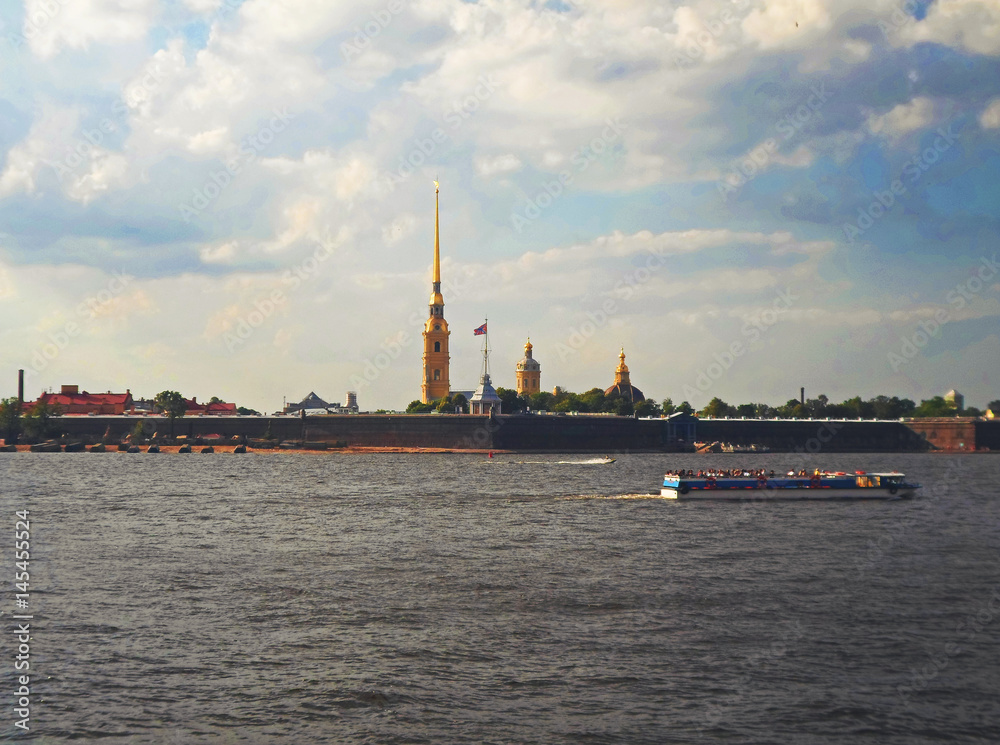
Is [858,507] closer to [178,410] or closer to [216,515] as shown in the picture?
[216,515]

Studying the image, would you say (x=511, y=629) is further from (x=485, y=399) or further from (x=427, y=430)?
(x=485, y=399)

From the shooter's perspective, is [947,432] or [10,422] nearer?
[10,422]

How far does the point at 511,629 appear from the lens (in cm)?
2508

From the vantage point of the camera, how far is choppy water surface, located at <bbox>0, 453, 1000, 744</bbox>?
18.7 meters

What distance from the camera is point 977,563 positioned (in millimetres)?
36375

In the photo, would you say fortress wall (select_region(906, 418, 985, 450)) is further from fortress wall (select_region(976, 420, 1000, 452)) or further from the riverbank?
the riverbank

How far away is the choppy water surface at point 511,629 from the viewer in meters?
18.7

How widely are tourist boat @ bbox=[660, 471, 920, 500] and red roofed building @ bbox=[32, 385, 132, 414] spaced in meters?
139

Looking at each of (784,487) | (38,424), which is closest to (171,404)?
(38,424)

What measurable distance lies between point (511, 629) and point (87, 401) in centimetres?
17733

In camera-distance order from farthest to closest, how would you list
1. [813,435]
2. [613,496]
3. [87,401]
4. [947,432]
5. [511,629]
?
[87,401] < [813,435] < [947,432] < [613,496] < [511,629]

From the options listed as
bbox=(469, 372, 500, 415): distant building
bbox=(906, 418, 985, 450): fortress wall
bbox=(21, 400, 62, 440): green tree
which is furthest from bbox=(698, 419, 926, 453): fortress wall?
bbox=(21, 400, 62, 440): green tree

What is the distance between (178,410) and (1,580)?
419 feet

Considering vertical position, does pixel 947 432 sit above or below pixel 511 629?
above
